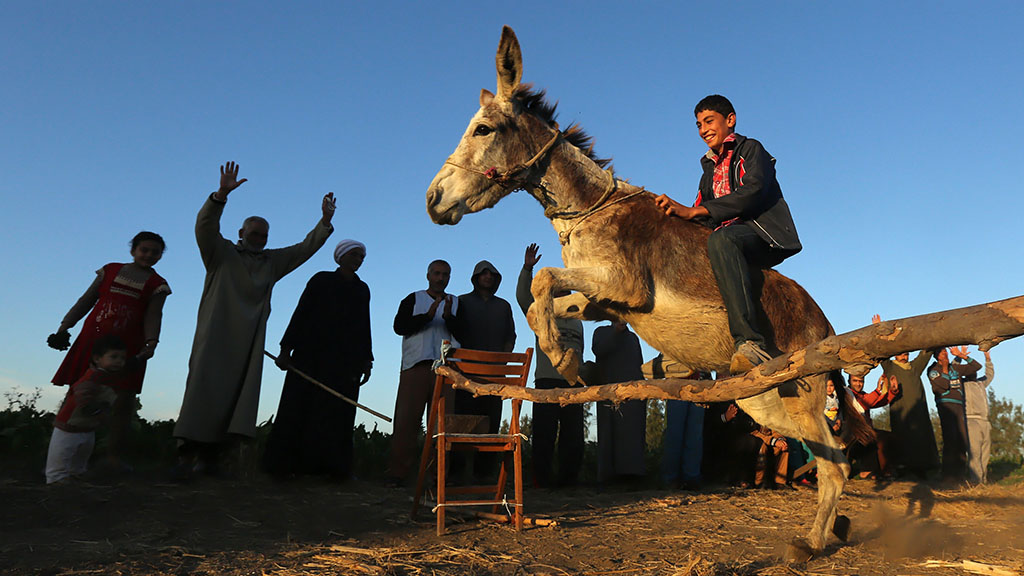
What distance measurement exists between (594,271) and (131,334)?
488 cm

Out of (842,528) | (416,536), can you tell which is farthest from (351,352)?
(842,528)

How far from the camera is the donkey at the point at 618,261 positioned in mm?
4254

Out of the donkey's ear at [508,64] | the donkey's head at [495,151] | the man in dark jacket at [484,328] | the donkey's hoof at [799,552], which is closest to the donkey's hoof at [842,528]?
the donkey's hoof at [799,552]

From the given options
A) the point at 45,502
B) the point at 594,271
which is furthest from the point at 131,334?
the point at 594,271

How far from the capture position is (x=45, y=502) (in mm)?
5105

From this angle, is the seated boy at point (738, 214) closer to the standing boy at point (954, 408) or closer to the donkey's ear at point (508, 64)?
the donkey's ear at point (508, 64)

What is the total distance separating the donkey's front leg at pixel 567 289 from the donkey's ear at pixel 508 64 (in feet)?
5.28

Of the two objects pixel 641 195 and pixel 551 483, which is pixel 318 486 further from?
pixel 641 195

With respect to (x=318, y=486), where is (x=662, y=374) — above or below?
above

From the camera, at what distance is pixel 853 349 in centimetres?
217

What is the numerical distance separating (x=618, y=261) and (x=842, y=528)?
120 inches

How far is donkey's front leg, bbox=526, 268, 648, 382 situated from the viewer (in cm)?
393

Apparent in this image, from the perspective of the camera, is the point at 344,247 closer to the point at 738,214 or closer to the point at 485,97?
the point at 485,97

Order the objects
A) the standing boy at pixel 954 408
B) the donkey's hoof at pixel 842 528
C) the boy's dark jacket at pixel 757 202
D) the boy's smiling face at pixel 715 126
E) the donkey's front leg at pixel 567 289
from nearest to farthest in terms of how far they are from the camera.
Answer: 1. the donkey's front leg at pixel 567 289
2. the boy's dark jacket at pixel 757 202
3. the boy's smiling face at pixel 715 126
4. the donkey's hoof at pixel 842 528
5. the standing boy at pixel 954 408
